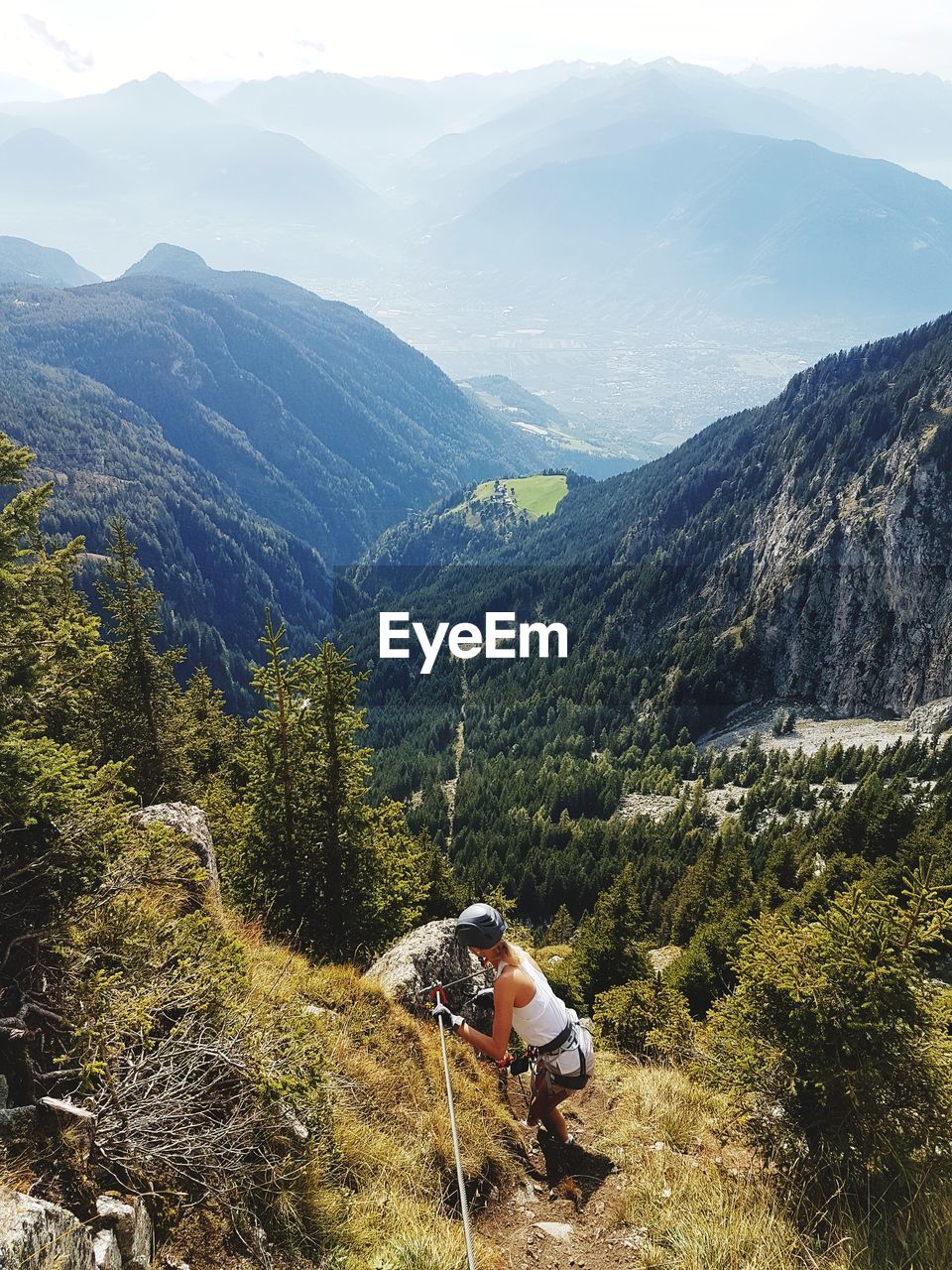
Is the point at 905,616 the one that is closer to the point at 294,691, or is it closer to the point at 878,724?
the point at 878,724

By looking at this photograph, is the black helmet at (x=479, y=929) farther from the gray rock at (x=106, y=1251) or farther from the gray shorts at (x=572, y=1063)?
the gray rock at (x=106, y=1251)

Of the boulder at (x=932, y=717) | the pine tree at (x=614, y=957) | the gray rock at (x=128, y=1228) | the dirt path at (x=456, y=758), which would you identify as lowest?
the dirt path at (x=456, y=758)

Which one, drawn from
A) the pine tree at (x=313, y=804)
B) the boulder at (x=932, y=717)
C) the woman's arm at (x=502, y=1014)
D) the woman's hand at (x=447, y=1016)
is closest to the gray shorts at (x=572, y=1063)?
the woman's arm at (x=502, y=1014)

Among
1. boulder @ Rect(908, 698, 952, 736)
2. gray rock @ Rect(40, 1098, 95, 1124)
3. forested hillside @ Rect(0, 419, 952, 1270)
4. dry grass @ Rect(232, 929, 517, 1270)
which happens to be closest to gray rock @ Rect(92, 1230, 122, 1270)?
forested hillside @ Rect(0, 419, 952, 1270)

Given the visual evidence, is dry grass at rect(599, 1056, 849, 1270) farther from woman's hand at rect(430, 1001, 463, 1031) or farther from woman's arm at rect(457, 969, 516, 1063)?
woman's hand at rect(430, 1001, 463, 1031)

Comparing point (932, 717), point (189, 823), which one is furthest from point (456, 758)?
point (189, 823)

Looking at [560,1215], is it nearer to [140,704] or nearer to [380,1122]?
[380,1122]

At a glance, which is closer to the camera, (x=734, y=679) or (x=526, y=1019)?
(x=526, y=1019)
